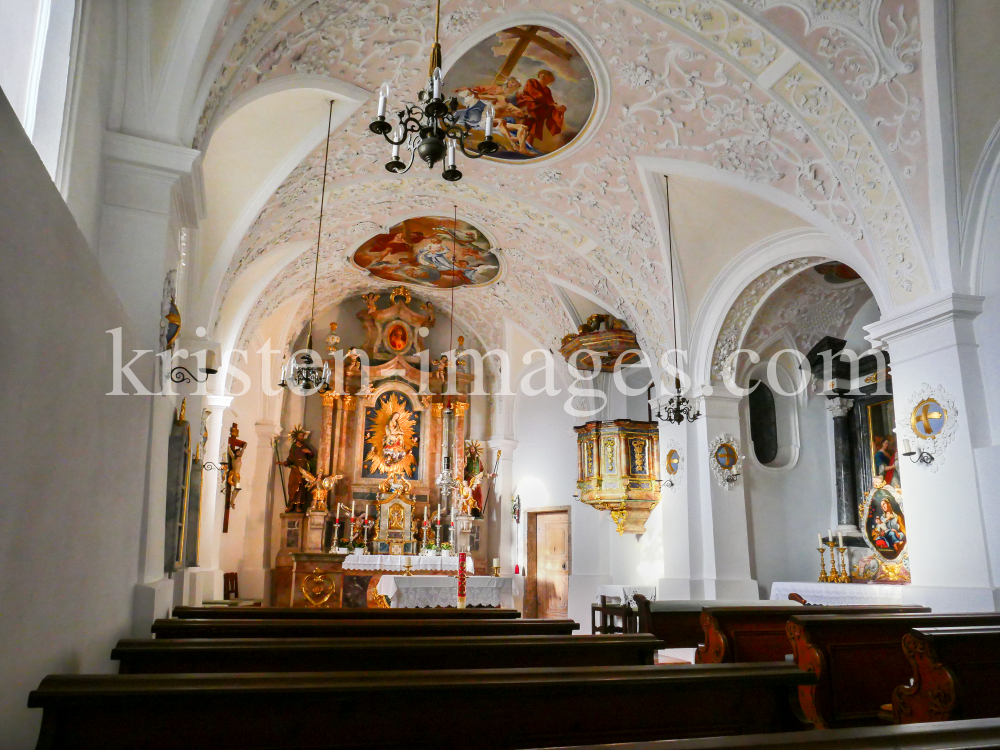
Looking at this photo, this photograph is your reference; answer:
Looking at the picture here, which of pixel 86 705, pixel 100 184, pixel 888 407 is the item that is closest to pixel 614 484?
pixel 888 407

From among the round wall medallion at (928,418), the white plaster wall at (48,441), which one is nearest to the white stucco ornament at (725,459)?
the round wall medallion at (928,418)

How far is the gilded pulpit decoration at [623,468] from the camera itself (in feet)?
40.9

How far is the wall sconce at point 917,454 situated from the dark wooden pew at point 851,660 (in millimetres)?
2227

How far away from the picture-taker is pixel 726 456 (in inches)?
432

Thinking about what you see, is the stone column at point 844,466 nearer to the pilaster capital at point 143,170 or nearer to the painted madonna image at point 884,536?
the painted madonna image at point 884,536

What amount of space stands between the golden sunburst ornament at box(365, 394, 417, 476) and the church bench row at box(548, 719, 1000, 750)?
14721 mm

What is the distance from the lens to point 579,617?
44.1ft

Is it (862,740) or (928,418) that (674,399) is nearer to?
(928,418)

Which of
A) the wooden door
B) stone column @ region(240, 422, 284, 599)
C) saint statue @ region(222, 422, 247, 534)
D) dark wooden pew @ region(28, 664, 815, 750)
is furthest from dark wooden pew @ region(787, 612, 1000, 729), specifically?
stone column @ region(240, 422, 284, 599)

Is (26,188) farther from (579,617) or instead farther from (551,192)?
(579,617)

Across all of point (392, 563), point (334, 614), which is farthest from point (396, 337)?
point (334, 614)

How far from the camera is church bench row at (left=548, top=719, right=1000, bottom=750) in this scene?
212 cm

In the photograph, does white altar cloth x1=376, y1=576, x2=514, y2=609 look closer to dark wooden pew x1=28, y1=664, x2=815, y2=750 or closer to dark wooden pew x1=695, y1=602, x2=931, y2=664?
dark wooden pew x1=695, y1=602, x2=931, y2=664

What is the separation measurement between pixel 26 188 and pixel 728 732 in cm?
331
